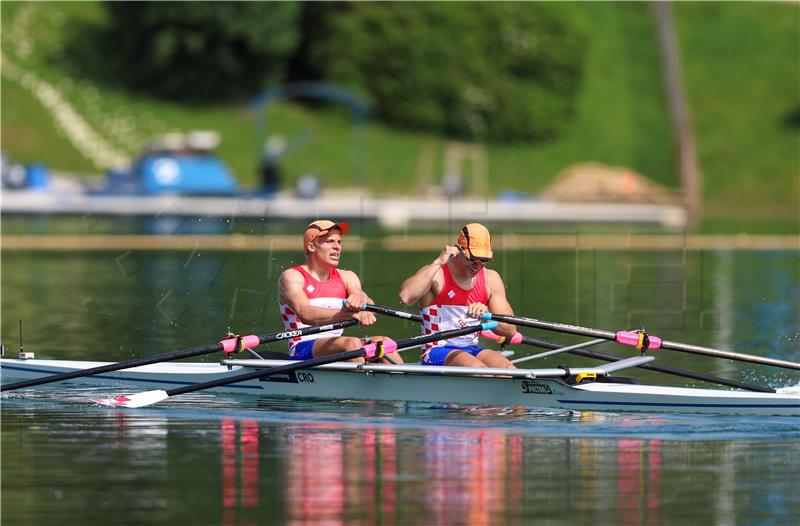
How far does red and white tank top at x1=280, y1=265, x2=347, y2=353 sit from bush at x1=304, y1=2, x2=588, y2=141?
57206 millimetres

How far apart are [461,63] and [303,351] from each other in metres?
60.8

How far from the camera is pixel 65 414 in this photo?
14727 millimetres

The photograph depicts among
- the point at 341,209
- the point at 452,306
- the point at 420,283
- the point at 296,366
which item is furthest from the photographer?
the point at 341,209

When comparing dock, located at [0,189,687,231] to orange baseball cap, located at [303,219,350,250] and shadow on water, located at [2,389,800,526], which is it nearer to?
orange baseball cap, located at [303,219,350,250]

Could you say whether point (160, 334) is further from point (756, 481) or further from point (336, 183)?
point (336, 183)

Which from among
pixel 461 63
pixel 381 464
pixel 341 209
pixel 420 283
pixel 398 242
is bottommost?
pixel 381 464

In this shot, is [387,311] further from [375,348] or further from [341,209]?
[341,209]

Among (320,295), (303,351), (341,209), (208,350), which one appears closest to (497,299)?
(320,295)

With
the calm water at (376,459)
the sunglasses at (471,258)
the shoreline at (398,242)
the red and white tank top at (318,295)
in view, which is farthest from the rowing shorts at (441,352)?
the shoreline at (398,242)

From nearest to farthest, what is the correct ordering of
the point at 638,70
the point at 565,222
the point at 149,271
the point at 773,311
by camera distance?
the point at 773,311 → the point at 149,271 → the point at 565,222 → the point at 638,70

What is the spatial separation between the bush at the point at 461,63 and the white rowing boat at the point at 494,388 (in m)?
57.6

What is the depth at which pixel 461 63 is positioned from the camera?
75688mm

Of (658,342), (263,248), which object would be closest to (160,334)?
(658,342)

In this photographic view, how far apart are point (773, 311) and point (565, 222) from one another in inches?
1176
